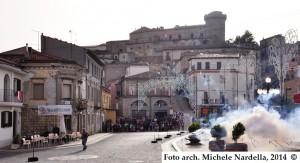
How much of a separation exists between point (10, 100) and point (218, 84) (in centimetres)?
4811

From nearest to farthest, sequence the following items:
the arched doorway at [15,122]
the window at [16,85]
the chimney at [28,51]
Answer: the window at [16,85]
the arched doorway at [15,122]
the chimney at [28,51]

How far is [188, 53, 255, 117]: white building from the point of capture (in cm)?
8031

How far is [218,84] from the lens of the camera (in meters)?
81.2

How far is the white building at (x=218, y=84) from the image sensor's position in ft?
263

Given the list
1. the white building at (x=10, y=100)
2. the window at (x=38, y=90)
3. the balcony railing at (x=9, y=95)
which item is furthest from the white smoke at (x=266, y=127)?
the window at (x=38, y=90)

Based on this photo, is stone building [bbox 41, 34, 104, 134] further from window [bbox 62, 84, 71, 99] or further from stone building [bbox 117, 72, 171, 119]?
stone building [bbox 117, 72, 171, 119]

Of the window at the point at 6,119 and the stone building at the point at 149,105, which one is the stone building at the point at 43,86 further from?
the stone building at the point at 149,105

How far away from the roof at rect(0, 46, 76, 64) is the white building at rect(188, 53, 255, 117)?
129 ft

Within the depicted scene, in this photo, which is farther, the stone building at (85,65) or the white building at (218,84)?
the white building at (218,84)

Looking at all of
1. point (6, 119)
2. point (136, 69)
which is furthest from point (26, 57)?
point (136, 69)

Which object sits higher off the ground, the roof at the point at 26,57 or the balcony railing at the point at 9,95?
the roof at the point at 26,57

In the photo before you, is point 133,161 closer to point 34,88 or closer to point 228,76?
point 34,88

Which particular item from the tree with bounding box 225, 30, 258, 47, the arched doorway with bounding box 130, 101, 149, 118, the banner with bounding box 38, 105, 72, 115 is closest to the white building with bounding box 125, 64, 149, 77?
the arched doorway with bounding box 130, 101, 149, 118

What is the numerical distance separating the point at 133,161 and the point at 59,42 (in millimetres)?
28929
